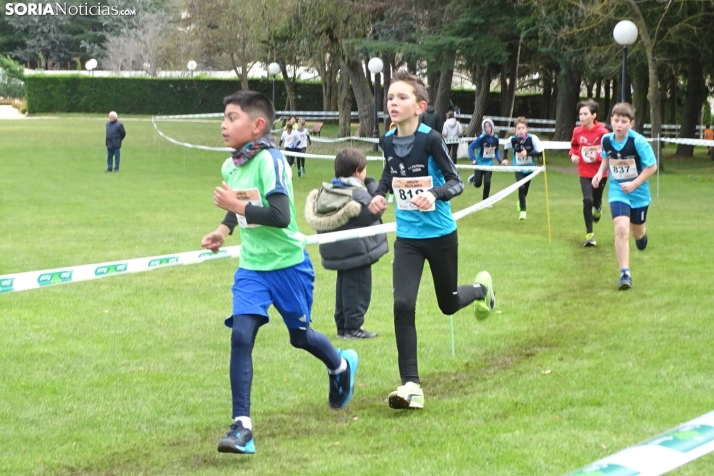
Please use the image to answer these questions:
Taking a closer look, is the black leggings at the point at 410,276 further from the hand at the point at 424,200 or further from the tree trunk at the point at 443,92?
the tree trunk at the point at 443,92

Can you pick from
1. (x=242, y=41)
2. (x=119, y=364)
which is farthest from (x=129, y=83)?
(x=119, y=364)

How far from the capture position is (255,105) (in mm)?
5562

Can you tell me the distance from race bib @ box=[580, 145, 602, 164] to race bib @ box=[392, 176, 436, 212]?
28.3 ft

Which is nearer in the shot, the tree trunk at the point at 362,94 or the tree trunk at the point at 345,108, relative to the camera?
the tree trunk at the point at 362,94

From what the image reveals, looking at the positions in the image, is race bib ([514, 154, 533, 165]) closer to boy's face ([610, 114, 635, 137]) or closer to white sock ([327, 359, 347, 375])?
boy's face ([610, 114, 635, 137])

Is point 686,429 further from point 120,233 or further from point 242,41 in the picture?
point 242,41

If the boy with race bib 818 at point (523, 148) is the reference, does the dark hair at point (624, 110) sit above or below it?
above

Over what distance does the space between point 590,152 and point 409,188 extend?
8728 millimetres

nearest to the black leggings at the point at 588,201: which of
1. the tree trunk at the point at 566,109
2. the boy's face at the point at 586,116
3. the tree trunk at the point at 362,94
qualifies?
the boy's face at the point at 586,116

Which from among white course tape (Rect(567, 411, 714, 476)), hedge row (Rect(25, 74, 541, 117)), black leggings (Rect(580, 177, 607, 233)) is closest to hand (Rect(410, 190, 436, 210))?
white course tape (Rect(567, 411, 714, 476))

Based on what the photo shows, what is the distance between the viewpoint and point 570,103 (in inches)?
1561

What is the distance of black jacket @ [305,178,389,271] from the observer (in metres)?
8.29

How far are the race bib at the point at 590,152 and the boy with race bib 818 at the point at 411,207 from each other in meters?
8.47

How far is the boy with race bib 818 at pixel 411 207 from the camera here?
6207mm
